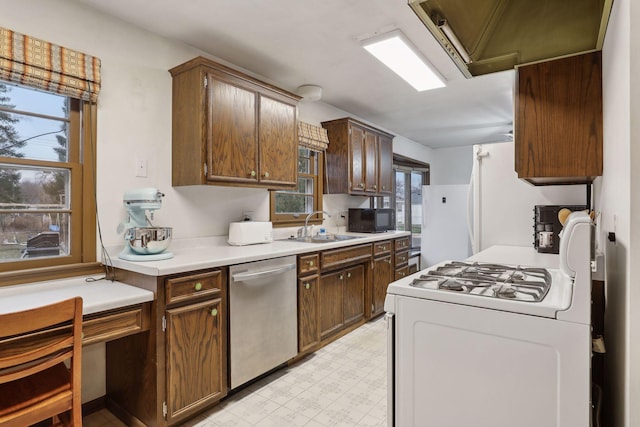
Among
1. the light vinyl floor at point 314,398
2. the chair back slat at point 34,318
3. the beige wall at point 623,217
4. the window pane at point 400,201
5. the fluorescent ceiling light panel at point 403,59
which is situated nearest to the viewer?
the beige wall at point 623,217

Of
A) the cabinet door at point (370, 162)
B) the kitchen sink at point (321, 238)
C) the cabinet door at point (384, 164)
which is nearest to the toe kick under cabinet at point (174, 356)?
the kitchen sink at point (321, 238)

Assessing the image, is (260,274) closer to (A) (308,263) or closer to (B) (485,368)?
(A) (308,263)

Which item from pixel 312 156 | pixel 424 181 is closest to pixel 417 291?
pixel 312 156

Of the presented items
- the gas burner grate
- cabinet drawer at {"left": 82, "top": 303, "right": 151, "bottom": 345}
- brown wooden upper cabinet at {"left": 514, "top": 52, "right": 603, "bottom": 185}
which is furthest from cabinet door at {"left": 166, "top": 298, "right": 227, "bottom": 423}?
brown wooden upper cabinet at {"left": 514, "top": 52, "right": 603, "bottom": 185}

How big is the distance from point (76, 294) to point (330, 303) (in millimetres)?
1873

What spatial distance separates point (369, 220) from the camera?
13.2 ft

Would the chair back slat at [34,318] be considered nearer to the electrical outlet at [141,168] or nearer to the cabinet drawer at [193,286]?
the cabinet drawer at [193,286]

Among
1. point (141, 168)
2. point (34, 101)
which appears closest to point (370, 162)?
point (141, 168)

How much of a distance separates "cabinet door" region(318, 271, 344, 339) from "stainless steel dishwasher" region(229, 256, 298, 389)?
1.27 ft

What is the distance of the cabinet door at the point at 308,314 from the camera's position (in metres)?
2.66

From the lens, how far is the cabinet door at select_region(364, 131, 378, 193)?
159 inches

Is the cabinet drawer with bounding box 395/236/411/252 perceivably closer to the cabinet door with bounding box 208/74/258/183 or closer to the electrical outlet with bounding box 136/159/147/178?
the cabinet door with bounding box 208/74/258/183

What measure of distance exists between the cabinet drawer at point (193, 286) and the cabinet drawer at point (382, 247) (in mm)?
1936

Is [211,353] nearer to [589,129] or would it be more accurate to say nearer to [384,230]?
[589,129]
